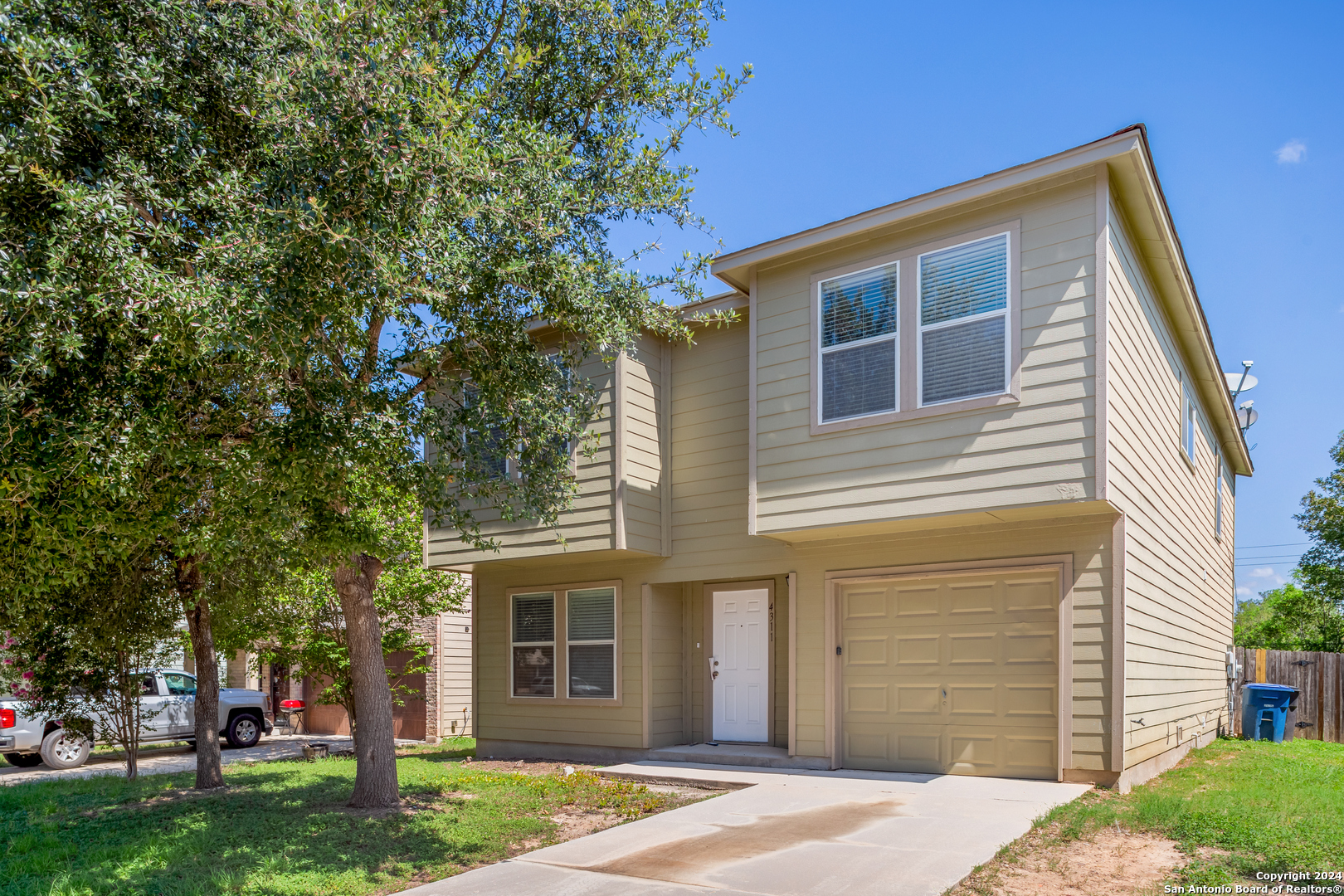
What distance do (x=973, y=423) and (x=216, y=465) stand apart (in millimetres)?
6149

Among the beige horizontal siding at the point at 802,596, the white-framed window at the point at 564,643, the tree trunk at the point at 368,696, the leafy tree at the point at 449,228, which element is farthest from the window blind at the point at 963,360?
the tree trunk at the point at 368,696

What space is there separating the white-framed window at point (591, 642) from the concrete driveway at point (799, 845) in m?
3.53

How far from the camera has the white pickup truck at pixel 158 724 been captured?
14195 mm

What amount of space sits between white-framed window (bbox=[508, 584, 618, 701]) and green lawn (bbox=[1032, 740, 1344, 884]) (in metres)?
6.02

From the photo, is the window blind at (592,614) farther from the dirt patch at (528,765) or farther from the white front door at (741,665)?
the dirt patch at (528,765)

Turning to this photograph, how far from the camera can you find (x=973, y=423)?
8.41 metres

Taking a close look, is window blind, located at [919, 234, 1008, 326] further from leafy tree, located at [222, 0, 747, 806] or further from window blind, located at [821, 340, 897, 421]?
leafy tree, located at [222, 0, 747, 806]

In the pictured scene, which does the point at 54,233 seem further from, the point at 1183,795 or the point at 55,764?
the point at 55,764

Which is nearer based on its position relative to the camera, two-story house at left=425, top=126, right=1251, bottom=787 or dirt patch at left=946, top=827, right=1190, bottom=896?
dirt patch at left=946, top=827, right=1190, bottom=896

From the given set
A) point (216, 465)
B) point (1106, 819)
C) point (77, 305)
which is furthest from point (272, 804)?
point (1106, 819)

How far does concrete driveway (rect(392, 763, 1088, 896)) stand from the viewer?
5523mm

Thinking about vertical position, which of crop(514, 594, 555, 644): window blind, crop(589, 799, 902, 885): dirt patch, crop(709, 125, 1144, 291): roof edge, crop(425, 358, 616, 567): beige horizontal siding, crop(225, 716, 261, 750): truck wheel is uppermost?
crop(709, 125, 1144, 291): roof edge

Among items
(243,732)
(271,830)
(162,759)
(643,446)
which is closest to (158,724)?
(162,759)

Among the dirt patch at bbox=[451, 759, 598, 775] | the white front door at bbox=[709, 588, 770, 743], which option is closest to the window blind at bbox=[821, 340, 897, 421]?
the white front door at bbox=[709, 588, 770, 743]
